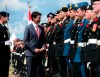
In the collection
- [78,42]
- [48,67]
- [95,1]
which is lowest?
[48,67]

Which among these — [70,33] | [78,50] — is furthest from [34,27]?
[78,50]

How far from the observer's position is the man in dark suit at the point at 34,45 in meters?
13.9

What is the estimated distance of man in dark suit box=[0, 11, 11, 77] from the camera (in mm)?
14156

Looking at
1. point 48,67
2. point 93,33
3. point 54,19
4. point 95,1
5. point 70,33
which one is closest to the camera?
point 95,1

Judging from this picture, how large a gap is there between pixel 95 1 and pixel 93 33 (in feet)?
3.07

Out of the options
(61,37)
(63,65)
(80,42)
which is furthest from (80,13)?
(63,65)

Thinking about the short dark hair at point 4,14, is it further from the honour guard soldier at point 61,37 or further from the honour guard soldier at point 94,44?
the honour guard soldier at point 94,44

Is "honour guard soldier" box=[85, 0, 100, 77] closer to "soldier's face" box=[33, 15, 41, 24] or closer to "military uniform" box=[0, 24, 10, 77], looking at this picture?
"soldier's face" box=[33, 15, 41, 24]

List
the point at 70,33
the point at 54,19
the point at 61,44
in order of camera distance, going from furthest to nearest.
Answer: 1. the point at 54,19
2. the point at 61,44
3. the point at 70,33

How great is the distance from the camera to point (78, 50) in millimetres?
11523

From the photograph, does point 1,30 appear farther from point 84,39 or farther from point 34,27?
point 84,39

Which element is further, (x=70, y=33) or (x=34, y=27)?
(x=34, y=27)

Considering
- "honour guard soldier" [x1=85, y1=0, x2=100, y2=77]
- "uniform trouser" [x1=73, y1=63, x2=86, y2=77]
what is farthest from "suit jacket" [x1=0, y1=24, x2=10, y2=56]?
"honour guard soldier" [x1=85, y1=0, x2=100, y2=77]

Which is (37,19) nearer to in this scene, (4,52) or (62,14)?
(62,14)
